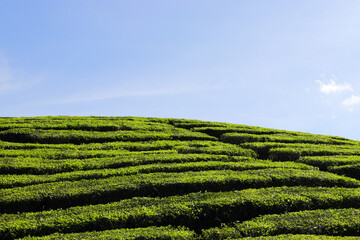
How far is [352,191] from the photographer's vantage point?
1869 centimetres

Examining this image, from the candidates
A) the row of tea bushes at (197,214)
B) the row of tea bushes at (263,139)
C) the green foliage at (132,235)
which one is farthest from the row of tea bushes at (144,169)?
the row of tea bushes at (263,139)

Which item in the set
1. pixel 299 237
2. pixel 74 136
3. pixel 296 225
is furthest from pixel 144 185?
pixel 74 136

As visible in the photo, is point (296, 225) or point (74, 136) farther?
point (74, 136)

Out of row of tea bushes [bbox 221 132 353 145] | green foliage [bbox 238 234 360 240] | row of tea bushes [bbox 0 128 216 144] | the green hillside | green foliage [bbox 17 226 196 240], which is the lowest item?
green foliage [bbox 17 226 196 240]

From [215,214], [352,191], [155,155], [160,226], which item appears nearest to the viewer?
[160,226]

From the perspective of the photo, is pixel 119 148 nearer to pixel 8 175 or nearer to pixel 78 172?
pixel 78 172

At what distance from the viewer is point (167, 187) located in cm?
1741

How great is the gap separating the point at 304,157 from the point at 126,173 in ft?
49.3

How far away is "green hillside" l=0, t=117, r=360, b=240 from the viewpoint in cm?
1376

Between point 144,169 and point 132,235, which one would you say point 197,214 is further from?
point 144,169

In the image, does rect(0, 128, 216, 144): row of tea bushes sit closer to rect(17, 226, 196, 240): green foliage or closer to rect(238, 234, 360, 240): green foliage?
rect(17, 226, 196, 240): green foliage

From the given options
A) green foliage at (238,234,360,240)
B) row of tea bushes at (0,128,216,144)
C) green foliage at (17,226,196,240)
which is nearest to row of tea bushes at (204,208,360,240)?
green foliage at (238,234,360,240)

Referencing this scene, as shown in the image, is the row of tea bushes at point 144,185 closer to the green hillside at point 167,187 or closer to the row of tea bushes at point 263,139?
the green hillside at point 167,187

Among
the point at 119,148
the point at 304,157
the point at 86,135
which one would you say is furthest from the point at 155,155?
the point at 304,157
